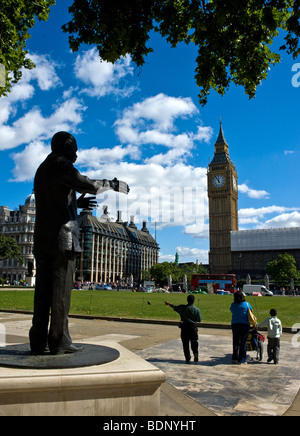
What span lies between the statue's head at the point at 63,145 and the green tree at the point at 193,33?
270 centimetres

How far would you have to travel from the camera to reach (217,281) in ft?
197

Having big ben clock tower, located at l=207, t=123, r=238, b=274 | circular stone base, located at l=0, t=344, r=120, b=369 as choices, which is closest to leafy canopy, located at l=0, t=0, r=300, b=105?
circular stone base, located at l=0, t=344, r=120, b=369

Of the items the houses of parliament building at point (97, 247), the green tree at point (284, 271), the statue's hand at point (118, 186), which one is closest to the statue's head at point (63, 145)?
the statue's hand at point (118, 186)

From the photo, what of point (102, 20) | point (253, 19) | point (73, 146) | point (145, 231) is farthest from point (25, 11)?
point (145, 231)

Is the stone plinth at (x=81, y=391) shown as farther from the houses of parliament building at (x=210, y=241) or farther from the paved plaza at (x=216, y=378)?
the houses of parliament building at (x=210, y=241)

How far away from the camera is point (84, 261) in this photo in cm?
10000

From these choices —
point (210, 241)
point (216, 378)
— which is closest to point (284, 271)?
point (210, 241)

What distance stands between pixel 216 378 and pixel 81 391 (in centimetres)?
389

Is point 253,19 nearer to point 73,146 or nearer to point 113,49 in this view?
point 113,49

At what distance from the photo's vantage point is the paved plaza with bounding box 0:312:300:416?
15.6 feet

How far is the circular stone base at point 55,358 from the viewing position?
3.46 m

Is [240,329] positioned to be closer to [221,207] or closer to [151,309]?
[151,309]

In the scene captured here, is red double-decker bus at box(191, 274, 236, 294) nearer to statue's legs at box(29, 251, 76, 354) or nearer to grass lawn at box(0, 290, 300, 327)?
grass lawn at box(0, 290, 300, 327)

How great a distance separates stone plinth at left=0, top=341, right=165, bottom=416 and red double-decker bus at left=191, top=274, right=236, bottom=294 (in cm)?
5752
